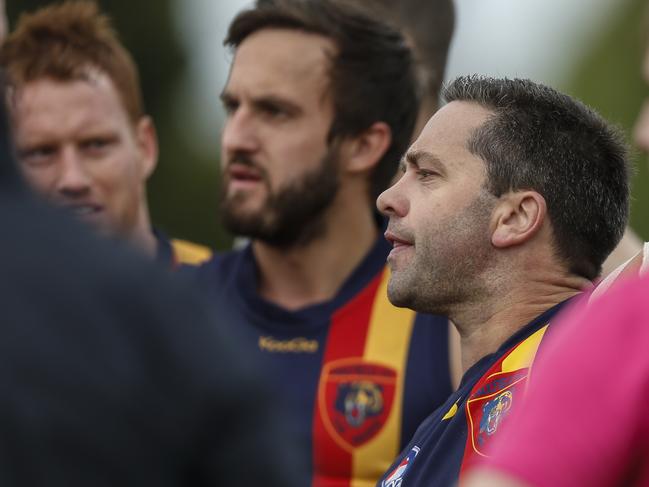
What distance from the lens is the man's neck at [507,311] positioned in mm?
3572

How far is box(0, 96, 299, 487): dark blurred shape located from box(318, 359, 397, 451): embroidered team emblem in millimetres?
3198

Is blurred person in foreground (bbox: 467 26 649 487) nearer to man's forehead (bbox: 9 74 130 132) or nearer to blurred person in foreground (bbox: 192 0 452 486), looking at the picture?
blurred person in foreground (bbox: 192 0 452 486)

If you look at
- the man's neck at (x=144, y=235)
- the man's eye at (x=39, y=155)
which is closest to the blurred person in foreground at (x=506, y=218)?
the man's neck at (x=144, y=235)

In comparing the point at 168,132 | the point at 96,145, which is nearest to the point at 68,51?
the point at 96,145

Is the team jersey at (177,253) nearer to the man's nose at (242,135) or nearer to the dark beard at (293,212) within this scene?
the dark beard at (293,212)

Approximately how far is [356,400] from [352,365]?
0.17 metres

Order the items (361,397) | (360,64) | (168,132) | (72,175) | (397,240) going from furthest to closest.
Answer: (168,132)
(72,175)
(360,64)
(361,397)
(397,240)

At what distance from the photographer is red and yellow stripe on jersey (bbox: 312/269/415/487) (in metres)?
4.94

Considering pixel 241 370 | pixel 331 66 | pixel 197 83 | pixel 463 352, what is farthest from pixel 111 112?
pixel 197 83

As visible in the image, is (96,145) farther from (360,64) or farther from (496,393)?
(496,393)

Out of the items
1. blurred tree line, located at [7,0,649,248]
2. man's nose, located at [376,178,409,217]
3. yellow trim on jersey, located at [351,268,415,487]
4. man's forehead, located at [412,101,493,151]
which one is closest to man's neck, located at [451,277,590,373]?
man's nose, located at [376,178,409,217]

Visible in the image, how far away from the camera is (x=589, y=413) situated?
176 centimetres

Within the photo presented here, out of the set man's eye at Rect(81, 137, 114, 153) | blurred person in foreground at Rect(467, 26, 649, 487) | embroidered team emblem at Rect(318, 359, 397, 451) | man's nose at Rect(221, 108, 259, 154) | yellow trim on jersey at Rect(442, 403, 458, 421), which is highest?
blurred person in foreground at Rect(467, 26, 649, 487)

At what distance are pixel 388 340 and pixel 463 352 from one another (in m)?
1.51
